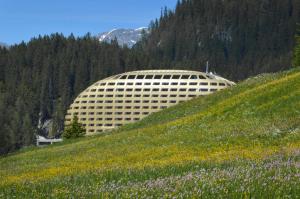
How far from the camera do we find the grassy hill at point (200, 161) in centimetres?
1039

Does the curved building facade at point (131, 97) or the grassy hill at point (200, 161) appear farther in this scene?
the curved building facade at point (131, 97)

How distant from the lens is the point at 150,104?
153875 mm

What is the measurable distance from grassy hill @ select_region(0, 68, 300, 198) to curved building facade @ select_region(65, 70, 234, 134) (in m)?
102

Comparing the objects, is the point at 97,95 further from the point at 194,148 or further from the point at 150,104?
the point at 194,148

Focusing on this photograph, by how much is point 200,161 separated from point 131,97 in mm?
139820

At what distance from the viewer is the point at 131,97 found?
510 feet

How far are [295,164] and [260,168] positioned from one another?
0.96 m

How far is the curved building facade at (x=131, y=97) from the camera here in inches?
5999

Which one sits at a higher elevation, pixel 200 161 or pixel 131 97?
pixel 131 97

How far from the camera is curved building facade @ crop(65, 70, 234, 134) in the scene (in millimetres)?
152375

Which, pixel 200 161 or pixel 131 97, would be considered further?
pixel 131 97

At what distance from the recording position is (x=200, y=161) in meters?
15.9

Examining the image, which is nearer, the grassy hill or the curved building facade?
the grassy hill

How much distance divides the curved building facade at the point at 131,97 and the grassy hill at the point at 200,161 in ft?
336
